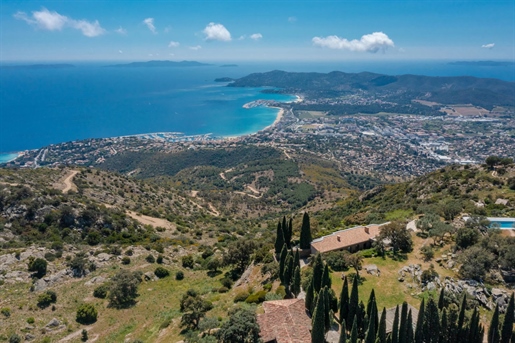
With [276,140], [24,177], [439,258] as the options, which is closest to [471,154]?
[276,140]

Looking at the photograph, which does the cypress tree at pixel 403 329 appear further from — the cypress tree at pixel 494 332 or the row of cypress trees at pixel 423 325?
the cypress tree at pixel 494 332

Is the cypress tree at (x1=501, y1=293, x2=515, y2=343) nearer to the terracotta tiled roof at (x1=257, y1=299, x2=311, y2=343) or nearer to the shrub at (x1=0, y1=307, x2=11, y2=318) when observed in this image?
the terracotta tiled roof at (x1=257, y1=299, x2=311, y2=343)

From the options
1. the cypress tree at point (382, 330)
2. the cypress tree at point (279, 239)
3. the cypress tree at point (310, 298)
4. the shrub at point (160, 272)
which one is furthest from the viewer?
the shrub at point (160, 272)

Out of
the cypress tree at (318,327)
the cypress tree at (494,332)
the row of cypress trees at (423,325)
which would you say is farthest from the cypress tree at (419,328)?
the cypress tree at (318,327)

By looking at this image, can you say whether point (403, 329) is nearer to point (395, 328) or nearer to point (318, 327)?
point (395, 328)

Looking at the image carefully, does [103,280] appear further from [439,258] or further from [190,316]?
[439,258]

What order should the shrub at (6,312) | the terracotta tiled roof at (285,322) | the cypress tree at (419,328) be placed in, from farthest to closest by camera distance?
the shrub at (6,312) < the terracotta tiled roof at (285,322) < the cypress tree at (419,328)
